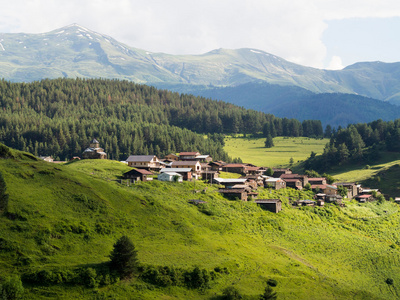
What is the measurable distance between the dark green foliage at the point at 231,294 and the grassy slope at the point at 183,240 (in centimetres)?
171

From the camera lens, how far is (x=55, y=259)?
194 feet

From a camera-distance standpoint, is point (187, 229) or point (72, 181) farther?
point (72, 181)

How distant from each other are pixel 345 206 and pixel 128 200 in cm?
6018

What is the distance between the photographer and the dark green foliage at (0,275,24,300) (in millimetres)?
49469

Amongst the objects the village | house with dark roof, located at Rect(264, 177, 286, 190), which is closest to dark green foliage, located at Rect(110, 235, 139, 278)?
the village

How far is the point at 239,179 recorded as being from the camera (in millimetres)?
114938

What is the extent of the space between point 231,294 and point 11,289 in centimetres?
2468

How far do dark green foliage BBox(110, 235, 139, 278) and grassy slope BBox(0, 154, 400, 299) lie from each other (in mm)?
1612

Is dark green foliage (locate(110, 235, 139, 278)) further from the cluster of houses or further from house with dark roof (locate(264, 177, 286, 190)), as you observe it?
house with dark roof (locate(264, 177, 286, 190))

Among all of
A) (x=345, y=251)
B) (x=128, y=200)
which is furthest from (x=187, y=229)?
(x=345, y=251)

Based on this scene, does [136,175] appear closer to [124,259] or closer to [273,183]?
[273,183]

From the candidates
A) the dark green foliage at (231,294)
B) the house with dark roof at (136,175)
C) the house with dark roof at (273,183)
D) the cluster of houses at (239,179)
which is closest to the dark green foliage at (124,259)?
the dark green foliage at (231,294)

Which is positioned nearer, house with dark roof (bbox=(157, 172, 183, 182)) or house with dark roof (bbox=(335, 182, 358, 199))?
house with dark roof (bbox=(157, 172, 183, 182))

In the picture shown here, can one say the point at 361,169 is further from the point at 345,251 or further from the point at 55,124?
the point at 55,124
